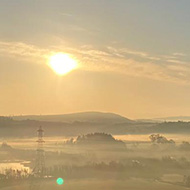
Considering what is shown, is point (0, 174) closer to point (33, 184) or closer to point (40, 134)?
point (33, 184)

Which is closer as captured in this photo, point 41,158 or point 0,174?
point 41,158

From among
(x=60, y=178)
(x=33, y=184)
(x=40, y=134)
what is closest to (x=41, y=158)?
(x=40, y=134)

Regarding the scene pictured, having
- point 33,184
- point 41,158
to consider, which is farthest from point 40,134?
point 33,184

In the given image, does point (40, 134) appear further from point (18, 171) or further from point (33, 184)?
point (18, 171)

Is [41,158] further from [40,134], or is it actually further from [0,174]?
[0,174]

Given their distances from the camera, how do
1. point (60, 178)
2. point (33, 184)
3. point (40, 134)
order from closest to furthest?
point (40, 134) → point (33, 184) → point (60, 178)

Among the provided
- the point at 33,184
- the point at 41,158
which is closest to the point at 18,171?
the point at 33,184

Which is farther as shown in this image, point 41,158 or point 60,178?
point 60,178

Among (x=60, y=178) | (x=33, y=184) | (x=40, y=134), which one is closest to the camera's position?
(x=40, y=134)
